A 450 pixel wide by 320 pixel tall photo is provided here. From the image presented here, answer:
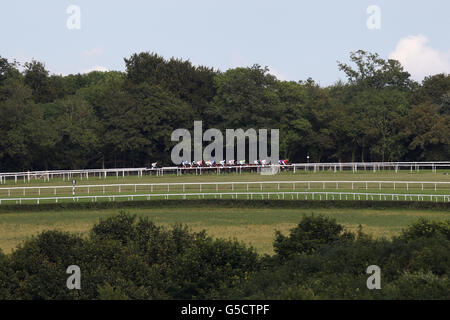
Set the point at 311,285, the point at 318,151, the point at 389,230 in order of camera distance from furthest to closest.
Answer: the point at 318,151, the point at 389,230, the point at 311,285

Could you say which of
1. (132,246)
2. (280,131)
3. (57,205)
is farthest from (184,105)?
(132,246)

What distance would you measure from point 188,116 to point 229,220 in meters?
36.1

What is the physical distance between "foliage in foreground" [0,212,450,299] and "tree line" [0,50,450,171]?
4255cm

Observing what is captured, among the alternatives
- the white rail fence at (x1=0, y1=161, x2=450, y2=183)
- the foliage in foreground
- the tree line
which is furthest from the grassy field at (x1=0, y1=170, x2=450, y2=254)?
the tree line

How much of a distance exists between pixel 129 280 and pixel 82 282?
3.04 ft

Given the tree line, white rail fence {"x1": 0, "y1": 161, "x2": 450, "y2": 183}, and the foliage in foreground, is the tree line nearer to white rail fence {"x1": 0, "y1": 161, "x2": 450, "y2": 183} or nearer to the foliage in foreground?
white rail fence {"x1": 0, "y1": 161, "x2": 450, "y2": 183}

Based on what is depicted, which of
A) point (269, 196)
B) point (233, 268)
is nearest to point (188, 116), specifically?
point (269, 196)

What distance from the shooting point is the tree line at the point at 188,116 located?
190 ft

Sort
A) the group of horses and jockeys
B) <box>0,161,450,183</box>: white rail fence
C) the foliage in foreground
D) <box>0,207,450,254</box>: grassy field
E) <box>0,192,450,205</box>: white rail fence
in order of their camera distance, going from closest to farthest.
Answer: the foliage in foreground → <box>0,207,450,254</box>: grassy field → <box>0,192,450,205</box>: white rail fence → <box>0,161,450,183</box>: white rail fence → the group of horses and jockeys

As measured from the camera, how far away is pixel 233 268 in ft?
43.0

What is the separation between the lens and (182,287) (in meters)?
12.4

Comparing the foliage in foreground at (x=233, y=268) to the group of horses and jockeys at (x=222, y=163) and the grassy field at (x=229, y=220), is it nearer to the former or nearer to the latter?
the grassy field at (x=229, y=220)

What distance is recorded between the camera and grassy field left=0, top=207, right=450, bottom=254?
23703mm
